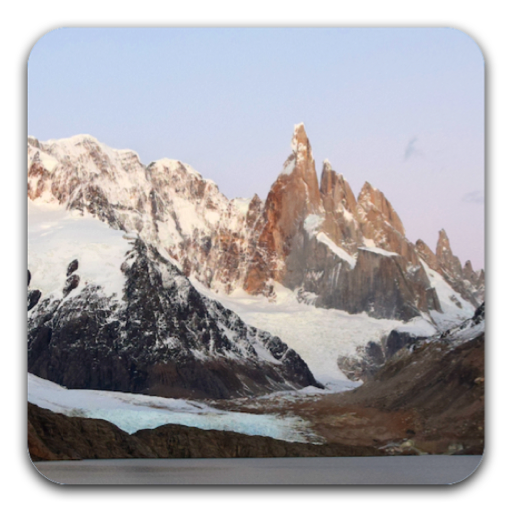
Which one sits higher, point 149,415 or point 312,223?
point 312,223

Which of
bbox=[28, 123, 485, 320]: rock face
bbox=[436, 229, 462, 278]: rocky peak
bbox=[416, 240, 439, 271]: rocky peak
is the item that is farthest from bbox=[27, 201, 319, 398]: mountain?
bbox=[436, 229, 462, 278]: rocky peak

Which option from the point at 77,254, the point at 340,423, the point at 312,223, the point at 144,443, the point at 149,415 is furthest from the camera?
the point at 312,223

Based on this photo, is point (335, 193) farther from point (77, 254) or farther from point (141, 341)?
point (141, 341)

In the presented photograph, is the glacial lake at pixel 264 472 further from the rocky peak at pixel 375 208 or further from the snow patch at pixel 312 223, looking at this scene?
the snow patch at pixel 312 223

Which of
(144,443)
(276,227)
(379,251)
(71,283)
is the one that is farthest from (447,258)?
(144,443)

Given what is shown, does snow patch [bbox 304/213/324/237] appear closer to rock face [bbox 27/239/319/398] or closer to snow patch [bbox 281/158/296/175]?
snow patch [bbox 281/158/296/175]
